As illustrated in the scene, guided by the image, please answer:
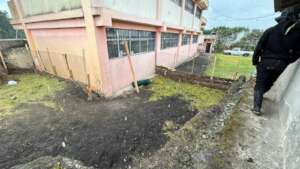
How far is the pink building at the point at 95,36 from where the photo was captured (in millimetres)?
5715

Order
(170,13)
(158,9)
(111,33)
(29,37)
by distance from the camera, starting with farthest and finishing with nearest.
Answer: (170,13), (29,37), (158,9), (111,33)

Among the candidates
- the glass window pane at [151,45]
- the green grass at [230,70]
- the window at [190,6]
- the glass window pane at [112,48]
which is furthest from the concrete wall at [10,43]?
the window at [190,6]

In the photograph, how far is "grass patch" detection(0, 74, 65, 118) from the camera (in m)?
5.82

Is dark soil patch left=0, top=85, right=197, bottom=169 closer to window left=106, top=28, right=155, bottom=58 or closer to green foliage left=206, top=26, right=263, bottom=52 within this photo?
window left=106, top=28, right=155, bottom=58

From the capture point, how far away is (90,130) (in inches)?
171

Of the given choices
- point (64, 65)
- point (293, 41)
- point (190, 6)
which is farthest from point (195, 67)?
point (293, 41)

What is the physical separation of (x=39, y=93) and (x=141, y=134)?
5.75 m

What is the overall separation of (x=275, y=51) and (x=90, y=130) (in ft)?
16.0

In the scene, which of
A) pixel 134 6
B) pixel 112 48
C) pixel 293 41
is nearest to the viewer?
pixel 293 41

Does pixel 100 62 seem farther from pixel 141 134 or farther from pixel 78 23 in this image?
pixel 141 134

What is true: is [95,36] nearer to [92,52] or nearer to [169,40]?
[92,52]

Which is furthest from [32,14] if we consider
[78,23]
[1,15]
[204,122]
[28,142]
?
[1,15]

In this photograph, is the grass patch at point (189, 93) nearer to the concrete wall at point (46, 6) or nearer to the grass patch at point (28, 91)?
the grass patch at point (28, 91)

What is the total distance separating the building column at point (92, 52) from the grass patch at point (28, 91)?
73.2 inches
